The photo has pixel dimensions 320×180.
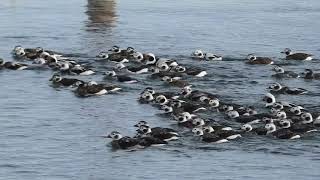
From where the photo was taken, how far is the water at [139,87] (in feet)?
92.4

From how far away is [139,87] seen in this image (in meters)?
38.5

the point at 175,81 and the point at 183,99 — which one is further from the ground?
the point at 183,99

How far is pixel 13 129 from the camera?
32.1 m

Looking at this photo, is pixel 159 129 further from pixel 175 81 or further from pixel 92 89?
pixel 175 81

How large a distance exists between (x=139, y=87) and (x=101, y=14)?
64.0 ft

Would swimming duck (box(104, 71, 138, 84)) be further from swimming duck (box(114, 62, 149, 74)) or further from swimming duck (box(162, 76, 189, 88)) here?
swimming duck (box(114, 62, 149, 74))

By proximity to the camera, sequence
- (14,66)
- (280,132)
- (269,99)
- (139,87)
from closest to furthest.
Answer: (280,132)
(269,99)
(139,87)
(14,66)

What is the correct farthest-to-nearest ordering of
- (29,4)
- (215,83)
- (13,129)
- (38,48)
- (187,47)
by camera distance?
(29,4) < (187,47) < (38,48) < (215,83) < (13,129)

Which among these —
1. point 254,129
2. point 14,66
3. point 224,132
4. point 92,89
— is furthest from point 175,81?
point 224,132

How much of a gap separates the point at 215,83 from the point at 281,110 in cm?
534

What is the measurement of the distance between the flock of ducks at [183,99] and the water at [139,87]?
43cm

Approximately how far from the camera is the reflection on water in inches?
2138

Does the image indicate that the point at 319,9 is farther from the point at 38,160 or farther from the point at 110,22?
the point at 38,160

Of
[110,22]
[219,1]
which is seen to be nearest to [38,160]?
[110,22]
